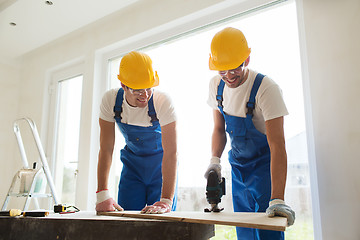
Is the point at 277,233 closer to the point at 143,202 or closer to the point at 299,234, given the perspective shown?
the point at 299,234

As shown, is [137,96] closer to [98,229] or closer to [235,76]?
[235,76]

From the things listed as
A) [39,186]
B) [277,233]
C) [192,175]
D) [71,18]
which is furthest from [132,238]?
[71,18]

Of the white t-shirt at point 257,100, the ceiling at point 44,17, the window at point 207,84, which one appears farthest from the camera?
the ceiling at point 44,17

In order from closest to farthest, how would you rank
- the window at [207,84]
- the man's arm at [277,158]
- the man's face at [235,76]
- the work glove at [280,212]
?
the work glove at [280,212]
the man's arm at [277,158]
the man's face at [235,76]
the window at [207,84]

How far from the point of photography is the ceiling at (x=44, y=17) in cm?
296

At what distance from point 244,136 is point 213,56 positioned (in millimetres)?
455

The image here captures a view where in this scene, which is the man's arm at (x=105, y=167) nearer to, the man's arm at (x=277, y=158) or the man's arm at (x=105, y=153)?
the man's arm at (x=105, y=153)

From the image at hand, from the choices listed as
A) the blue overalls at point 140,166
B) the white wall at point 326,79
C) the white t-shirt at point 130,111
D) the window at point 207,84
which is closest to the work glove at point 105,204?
the blue overalls at point 140,166

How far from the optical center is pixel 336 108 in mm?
1825

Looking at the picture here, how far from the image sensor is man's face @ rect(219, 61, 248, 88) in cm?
157

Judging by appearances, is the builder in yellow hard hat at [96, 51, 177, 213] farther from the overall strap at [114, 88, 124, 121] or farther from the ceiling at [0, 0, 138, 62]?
the ceiling at [0, 0, 138, 62]

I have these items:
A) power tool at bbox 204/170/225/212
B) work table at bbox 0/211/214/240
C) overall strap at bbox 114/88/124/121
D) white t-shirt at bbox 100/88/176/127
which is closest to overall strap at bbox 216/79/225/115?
white t-shirt at bbox 100/88/176/127

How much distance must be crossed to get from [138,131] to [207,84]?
2.97ft

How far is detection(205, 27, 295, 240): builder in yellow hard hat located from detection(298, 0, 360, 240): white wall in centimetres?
46
